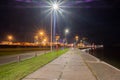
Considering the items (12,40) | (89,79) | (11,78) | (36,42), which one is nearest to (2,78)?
(11,78)

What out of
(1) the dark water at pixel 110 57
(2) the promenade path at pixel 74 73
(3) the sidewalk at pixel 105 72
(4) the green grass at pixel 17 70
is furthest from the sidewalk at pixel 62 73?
(1) the dark water at pixel 110 57

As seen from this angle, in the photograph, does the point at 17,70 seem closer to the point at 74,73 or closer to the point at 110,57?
the point at 74,73

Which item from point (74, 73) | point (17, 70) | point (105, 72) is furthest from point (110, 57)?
point (17, 70)

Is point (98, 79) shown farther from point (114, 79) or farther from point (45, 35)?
point (45, 35)

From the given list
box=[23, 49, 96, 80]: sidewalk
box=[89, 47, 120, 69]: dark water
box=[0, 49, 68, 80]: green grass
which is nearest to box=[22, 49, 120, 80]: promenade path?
box=[23, 49, 96, 80]: sidewalk

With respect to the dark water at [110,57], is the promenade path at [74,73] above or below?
below

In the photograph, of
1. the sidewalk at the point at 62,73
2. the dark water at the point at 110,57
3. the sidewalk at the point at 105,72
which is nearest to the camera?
the sidewalk at the point at 62,73

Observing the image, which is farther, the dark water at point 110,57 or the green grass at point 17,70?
the dark water at point 110,57

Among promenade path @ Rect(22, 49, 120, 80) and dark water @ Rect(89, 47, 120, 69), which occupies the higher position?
dark water @ Rect(89, 47, 120, 69)

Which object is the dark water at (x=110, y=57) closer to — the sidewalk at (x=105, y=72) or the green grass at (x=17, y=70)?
the sidewalk at (x=105, y=72)

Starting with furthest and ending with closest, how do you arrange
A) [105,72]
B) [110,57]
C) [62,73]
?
[110,57], [105,72], [62,73]

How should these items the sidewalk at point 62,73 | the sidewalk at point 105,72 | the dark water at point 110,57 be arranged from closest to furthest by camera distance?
the sidewalk at point 62,73 < the sidewalk at point 105,72 < the dark water at point 110,57

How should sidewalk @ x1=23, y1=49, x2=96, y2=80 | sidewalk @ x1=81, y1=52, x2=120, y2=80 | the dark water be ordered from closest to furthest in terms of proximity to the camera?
sidewalk @ x1=23, y1=49, x2=96, y2=80 → sidewalk @ x1=81, y1=52, x2=120, y2=80 → the dark water

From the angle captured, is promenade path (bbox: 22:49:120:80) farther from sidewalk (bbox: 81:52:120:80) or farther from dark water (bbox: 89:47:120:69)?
dark water (bbox: 89:47:120:69)
